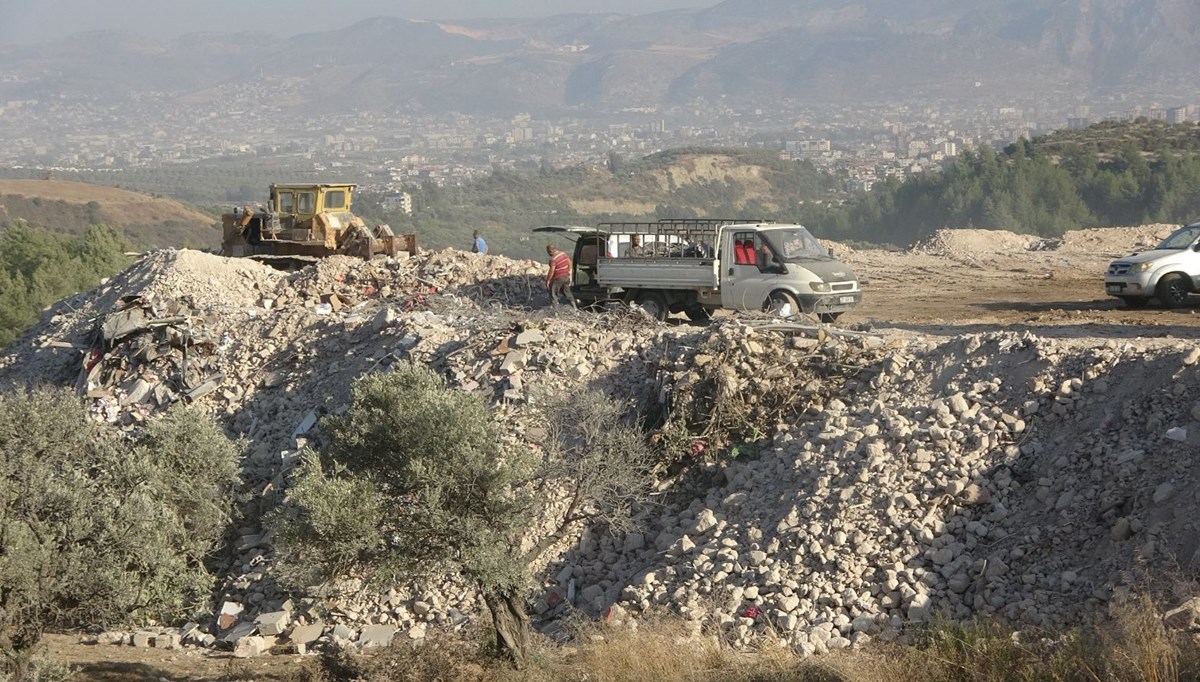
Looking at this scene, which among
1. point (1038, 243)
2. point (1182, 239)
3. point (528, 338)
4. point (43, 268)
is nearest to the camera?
point (528, 338)

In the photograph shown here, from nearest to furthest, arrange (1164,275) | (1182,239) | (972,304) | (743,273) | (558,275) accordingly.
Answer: (743,273) → (1164,275) → (1182,239) → (558,275) → (972,304)

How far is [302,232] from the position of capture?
2595cm

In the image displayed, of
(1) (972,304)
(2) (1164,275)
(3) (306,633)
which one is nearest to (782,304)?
(1) (972,304)

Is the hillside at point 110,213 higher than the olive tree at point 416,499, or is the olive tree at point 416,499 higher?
the hillside at point 110,213

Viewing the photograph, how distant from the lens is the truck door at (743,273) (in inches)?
711

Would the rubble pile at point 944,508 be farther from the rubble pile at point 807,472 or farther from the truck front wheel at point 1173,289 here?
the truck front wheel at point 1173,289

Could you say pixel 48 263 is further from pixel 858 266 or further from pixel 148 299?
pixel 858 266

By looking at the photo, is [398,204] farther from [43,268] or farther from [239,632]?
[239,632]

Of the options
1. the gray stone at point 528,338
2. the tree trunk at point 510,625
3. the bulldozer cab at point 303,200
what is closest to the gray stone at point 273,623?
the tree trunk at point 510,625

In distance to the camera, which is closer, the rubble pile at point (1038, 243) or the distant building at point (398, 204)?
the rubble pile at point (1038, 243)

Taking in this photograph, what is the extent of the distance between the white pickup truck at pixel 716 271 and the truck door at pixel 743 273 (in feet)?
0.04

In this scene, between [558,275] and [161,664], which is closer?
[161,664]

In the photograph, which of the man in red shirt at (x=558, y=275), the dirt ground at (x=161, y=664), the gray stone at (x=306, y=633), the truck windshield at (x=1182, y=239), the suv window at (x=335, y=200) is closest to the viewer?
the dirt ground at (x=161, y=664)

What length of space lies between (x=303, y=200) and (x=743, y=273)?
1138 cm
